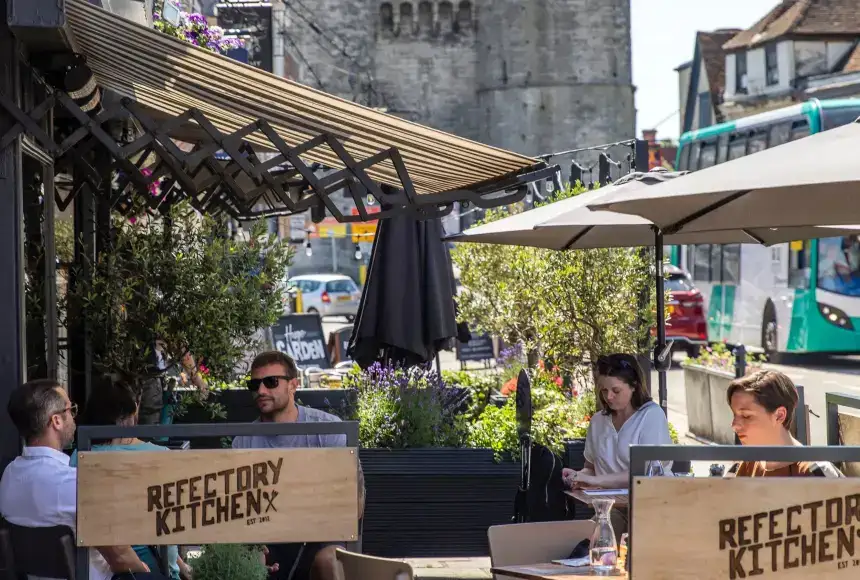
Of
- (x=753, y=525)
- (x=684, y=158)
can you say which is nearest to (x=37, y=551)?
(x=753, y=525)

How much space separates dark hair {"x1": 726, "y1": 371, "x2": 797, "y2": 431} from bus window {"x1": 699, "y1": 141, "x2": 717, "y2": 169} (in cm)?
1975

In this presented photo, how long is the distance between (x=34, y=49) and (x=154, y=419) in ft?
Answer: 9.84

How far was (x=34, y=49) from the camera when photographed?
6047 mm

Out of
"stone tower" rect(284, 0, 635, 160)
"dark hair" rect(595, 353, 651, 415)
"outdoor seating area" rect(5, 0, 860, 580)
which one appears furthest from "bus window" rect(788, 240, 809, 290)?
"stone tower" rect(284, 0, 635, 160)

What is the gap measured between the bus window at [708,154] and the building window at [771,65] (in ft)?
80.6

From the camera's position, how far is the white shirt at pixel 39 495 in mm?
4461

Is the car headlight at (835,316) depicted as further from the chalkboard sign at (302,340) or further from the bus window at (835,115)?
the chalkboard sign at (302,340)

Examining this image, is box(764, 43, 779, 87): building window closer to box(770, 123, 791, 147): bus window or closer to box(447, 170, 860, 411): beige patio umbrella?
box(770, 123, 791, 147): bus window

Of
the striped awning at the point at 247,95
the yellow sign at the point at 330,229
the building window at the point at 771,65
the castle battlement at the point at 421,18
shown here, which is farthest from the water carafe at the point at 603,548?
the castle battlement at the point at 421,18

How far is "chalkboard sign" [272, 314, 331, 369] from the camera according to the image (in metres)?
16.3

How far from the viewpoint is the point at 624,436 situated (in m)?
5.90

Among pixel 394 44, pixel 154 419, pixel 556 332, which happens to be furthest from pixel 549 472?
pixel 394 44

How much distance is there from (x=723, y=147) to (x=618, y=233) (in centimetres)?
1635

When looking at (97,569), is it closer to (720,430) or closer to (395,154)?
(395,154)
